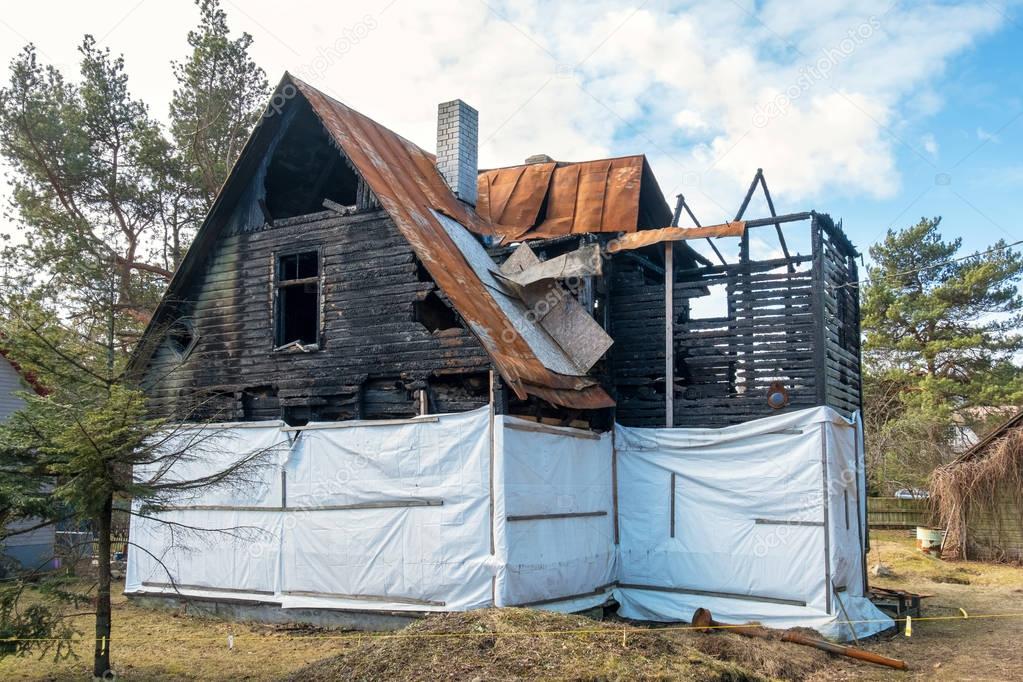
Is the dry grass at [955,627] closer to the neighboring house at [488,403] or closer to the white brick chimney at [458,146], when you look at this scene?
the neighboring house at [488,403]

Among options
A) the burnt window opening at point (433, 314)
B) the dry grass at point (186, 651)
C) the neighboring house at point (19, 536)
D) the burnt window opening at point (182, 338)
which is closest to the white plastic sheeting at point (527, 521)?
the dry grass at point (186, 651)

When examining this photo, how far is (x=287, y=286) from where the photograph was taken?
13422mm

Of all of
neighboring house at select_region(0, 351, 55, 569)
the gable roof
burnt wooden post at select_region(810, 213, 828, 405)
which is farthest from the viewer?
neighboring house at select_region(0, 351, 55, 569)

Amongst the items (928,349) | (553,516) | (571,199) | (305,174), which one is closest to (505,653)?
(553,516)

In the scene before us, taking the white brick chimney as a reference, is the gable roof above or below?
below

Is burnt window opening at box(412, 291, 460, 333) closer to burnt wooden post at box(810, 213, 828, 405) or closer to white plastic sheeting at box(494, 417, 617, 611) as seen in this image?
white plastic sheeting at box(494, 417, 617, 611)

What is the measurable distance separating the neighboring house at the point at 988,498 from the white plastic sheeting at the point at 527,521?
1030cm

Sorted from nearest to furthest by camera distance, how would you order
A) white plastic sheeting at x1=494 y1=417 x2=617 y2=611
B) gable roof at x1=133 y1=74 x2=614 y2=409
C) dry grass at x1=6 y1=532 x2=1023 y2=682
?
dry grass at x1=6 y1=532 x2=1023 y2=682 < white plastic sheeting at x1=494 y1=417 x2=617 y2=611 < gable roof at x1=133 y1=74 x2=614 y2=409

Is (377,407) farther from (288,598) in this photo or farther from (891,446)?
(891,446)

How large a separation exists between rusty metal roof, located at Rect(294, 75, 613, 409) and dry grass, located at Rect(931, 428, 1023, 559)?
1329cm

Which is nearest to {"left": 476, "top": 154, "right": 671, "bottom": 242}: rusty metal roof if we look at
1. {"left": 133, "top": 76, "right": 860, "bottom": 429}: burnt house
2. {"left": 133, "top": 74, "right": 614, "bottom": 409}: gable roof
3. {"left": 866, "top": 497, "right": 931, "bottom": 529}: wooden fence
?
{"left": 133, "top": 76, "right": 860, "bottom": 429}: burnt house

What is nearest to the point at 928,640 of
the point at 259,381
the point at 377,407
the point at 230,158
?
the point at 377,407

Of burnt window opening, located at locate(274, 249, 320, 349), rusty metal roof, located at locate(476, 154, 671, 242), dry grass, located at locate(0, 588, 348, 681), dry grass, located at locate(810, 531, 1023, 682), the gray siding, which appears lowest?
dry grass, located at locate(810, 531, 1023, 682)

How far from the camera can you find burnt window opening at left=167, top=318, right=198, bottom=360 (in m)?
14.0
